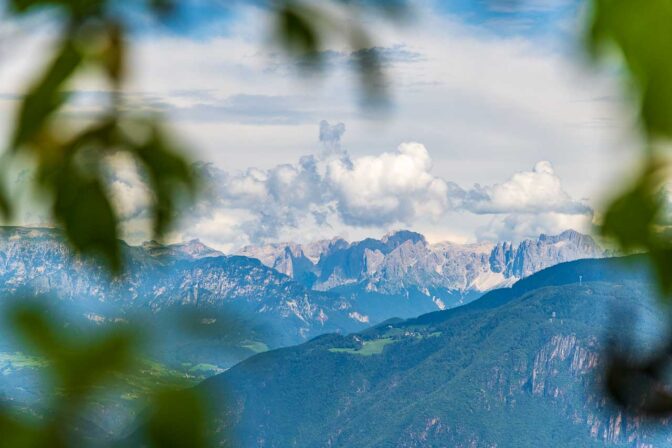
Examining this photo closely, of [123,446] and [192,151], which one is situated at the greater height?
[192,151]

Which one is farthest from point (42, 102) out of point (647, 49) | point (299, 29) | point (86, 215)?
point (647, 49)

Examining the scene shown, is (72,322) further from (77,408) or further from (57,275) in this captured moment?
(57,275)

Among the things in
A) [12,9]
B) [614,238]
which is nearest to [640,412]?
[614,238]

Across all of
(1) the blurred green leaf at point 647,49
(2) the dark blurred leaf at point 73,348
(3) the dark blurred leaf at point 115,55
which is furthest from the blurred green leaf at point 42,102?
(1) the blurred green leaf at point 647,49

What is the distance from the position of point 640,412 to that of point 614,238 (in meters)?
0.18

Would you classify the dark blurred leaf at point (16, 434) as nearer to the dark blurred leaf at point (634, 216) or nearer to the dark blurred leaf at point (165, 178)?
the dark blurred leaf at point (165, 178)

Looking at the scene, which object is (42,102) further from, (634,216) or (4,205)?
(634,216)

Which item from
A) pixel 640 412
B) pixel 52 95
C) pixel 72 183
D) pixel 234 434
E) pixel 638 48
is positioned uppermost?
pixel 638 48

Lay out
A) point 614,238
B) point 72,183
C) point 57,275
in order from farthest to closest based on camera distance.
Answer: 1. point 57,275
2. point 72,183
3. point 614,238

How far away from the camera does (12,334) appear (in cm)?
81

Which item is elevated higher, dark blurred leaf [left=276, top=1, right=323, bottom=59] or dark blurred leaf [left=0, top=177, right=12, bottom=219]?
dark blurred leaf [left=276, top=1, right=323, bottom=59]

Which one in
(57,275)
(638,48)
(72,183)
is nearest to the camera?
(638,48)

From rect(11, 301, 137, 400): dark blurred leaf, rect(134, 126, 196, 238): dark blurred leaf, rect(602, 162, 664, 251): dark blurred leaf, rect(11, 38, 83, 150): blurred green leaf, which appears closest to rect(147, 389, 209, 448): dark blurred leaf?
rect(11, 301, 137, 400): dark blurred leaf

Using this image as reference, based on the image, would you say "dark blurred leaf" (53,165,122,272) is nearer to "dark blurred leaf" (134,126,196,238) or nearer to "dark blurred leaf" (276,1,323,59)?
"dark blurred leaf" (134,126,196,238)
